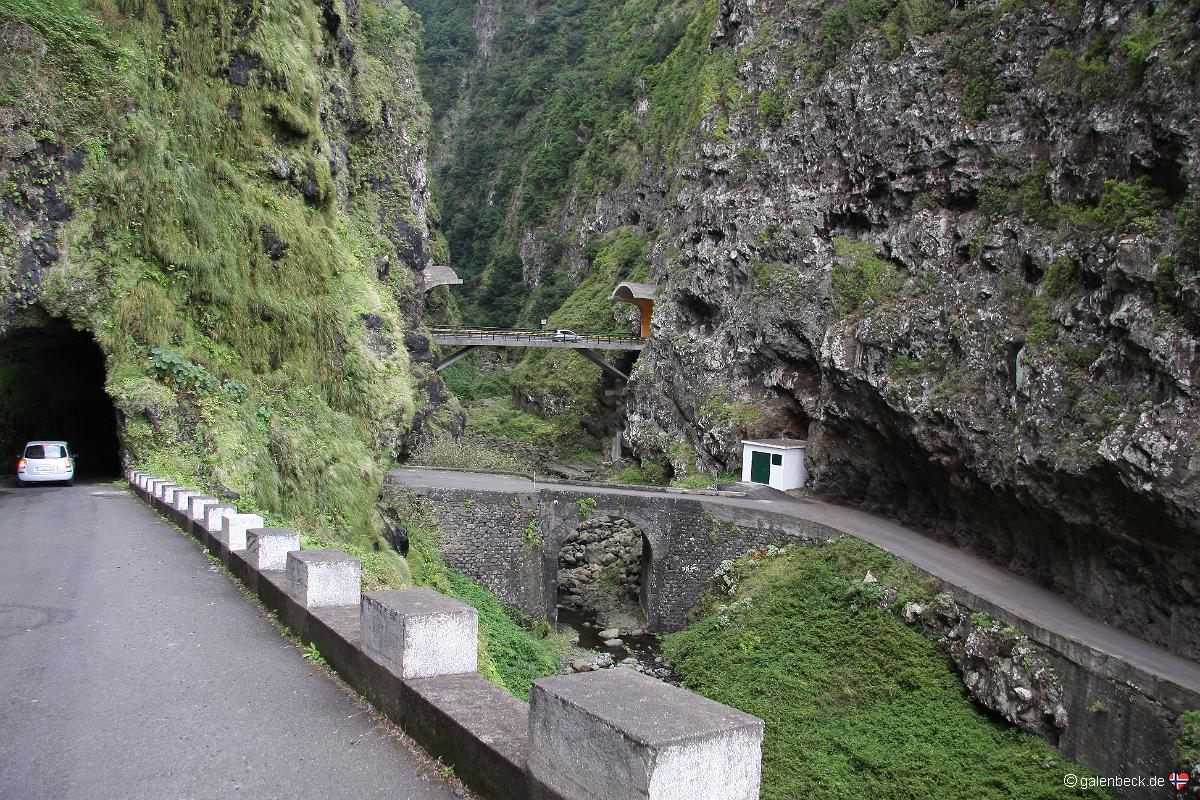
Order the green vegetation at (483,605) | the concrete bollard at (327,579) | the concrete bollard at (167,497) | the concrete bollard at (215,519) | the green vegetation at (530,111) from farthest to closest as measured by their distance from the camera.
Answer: the green vegetation at (530,111)
the green vegetation at (483,605)
the concrete bollard at (167,497)
the concrete bollard at (215,519)
the concrete bollard at (327,579)

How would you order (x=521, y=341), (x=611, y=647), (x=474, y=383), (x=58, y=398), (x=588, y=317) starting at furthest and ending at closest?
1. (x=474, y=383)
2. (x=588, y=317)
3. (x=521, y=341)
4. (x=58, y=398)
5. (x=611, y=647)

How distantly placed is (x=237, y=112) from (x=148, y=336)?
6.53 metres

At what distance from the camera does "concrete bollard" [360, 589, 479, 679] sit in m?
4.79

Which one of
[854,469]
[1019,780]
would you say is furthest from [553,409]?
[1019,780]

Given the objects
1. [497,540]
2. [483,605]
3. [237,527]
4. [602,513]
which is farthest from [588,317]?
[237,527]

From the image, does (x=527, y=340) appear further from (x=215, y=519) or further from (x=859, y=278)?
(x=215, y=519)

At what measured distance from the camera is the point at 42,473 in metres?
17.0

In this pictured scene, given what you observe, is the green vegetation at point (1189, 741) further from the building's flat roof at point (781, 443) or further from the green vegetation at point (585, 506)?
the building's flat roof at point (781, 443)

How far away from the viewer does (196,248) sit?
1789 cm

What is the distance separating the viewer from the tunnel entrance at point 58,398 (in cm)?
1953

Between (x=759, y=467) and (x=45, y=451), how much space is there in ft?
67.6

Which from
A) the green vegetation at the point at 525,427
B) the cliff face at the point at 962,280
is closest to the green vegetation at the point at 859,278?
the cliff face at the point at 962,280

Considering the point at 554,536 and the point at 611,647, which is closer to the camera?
the point at 611,647

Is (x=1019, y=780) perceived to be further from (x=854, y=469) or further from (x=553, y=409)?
(x=553, y=409)
